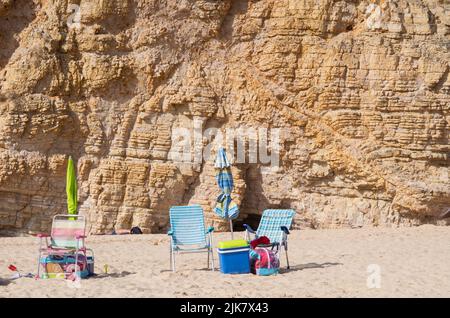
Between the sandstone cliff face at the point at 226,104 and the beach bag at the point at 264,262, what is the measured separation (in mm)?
6371

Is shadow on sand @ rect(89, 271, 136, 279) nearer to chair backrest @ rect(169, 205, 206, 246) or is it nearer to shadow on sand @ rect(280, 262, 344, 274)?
chair backrest @ rect(169, 205, 206, 246)

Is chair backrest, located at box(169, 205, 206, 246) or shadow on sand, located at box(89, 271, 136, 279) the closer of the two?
shadow on sand, located at box(89, 271, 136, 279)

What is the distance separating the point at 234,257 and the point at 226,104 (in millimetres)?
7586

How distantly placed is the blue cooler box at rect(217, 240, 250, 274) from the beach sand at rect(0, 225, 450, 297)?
171 mm

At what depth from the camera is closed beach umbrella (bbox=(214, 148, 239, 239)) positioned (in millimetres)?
12328

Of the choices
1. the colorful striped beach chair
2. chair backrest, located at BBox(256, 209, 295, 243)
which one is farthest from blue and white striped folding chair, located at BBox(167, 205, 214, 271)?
the colorful striped beach chair

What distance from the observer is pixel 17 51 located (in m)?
17.5

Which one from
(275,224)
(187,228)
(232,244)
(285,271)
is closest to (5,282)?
(187,228)

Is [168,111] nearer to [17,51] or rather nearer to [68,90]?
[68,90]

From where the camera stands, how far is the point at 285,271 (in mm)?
10648

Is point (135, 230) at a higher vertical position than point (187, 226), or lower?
lower

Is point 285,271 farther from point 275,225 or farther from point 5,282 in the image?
point 5,282

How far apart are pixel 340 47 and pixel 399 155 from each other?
2.84 m
